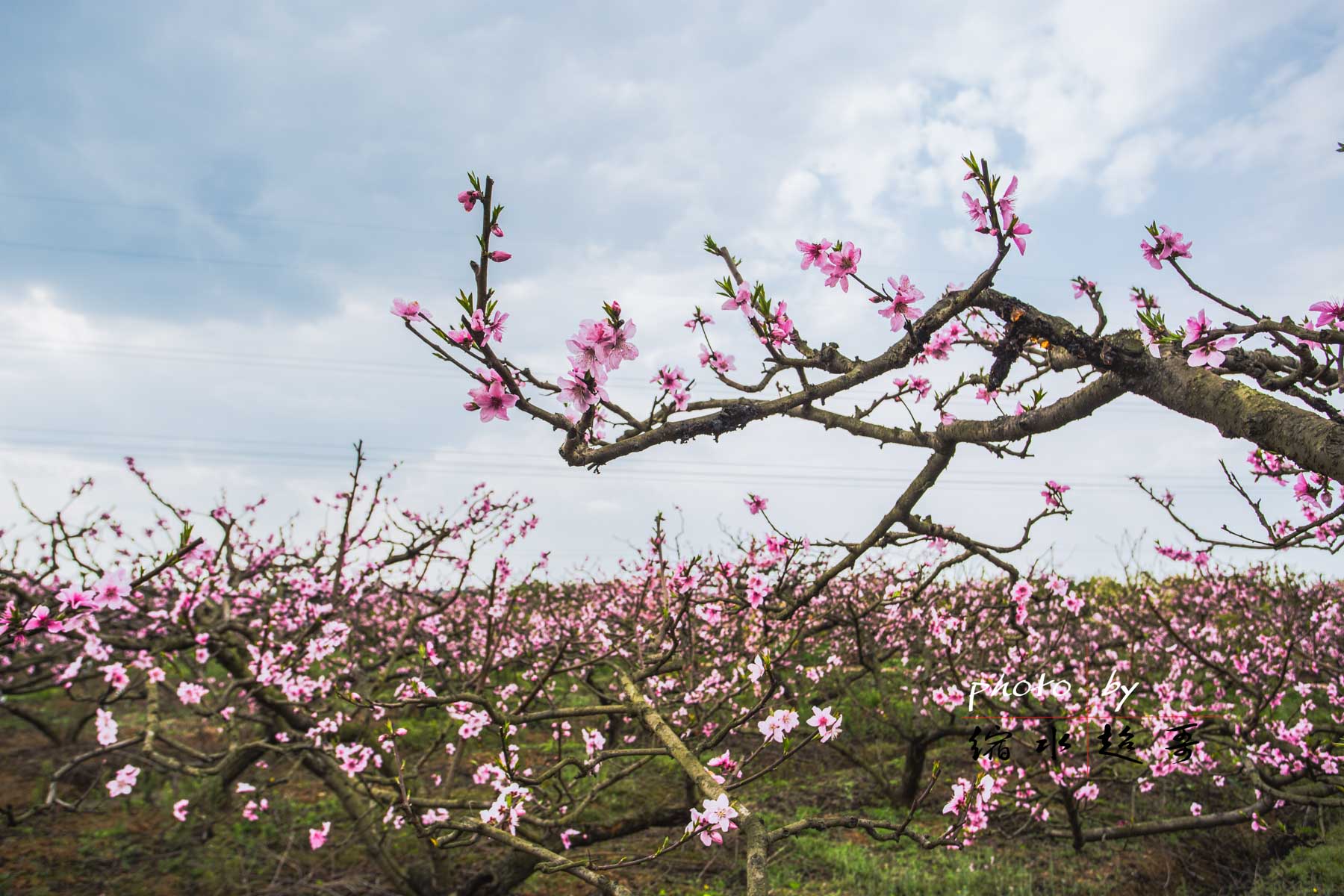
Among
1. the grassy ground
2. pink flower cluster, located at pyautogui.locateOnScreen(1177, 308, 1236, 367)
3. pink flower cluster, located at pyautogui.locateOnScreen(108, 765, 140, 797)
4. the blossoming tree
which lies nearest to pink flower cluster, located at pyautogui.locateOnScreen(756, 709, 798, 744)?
the blossoming tree

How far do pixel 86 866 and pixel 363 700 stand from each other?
4852 millimetres

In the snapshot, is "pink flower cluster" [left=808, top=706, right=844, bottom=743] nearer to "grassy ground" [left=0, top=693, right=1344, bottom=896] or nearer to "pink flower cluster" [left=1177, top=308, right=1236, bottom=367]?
"pink flower cluster" [left=1177, top=308, right=1236, bottom=367]

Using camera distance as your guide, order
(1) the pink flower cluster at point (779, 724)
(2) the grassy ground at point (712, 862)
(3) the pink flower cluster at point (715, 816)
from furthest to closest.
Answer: (2) the grassy ground at point (712, 862) → (1) the pink flower cluster at point (779, 724) → (3) the pink flower cluster at point (715, 816)

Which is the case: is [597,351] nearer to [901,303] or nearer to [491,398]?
[491,398]

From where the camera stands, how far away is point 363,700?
3934mm

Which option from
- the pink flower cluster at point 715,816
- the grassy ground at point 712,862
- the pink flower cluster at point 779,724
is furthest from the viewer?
the grassy ground at point 712,862

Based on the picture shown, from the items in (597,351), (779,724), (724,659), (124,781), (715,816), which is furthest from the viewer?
(724,659)

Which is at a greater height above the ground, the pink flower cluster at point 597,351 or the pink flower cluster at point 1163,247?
the pink flower cluster at point 1163,247

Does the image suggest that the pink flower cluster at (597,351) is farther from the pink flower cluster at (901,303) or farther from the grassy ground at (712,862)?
the grassy ground at (712,862)

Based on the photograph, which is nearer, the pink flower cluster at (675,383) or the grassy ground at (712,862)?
the pink flower cluster at (675,383)

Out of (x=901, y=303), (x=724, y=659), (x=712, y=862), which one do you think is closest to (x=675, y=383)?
(x=901, y=303)

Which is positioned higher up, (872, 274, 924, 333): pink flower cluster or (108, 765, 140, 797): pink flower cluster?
(872, 274, 924, 333): pink flower cluster

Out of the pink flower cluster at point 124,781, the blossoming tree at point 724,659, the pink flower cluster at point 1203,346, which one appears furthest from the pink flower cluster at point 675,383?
the pink flower cluster at point 124,781

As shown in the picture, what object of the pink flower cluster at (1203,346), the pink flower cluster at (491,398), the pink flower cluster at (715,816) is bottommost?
the pink flower cluster at (715,816)
